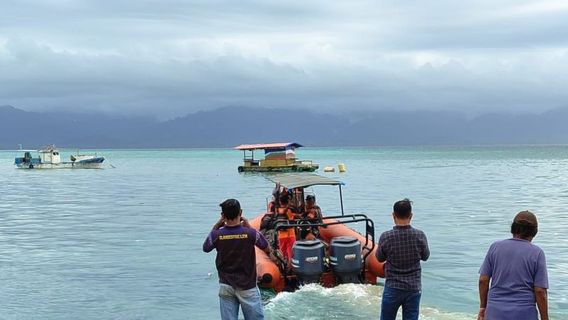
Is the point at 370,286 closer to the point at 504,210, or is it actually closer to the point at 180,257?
the point at 180,257

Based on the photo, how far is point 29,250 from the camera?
20328 mm

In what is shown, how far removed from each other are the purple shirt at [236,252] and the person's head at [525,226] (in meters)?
2.68

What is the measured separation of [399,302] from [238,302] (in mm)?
1755

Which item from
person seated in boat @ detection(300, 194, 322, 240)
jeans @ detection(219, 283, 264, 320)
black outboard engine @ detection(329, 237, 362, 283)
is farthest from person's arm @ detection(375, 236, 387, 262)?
person seated in boat @ detection(300, 194, 322, 240)

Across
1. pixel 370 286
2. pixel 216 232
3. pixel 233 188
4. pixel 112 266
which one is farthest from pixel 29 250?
pixel 233 188

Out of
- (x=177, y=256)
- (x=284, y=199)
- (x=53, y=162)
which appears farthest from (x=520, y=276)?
(x=53, y=162)

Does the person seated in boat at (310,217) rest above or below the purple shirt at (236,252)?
below

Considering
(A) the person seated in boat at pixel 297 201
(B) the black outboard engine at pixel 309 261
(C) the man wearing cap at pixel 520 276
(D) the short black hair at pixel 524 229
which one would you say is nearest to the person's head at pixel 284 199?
(A) the person seated in boat at pixel 297 201

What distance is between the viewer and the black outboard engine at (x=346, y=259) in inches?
466

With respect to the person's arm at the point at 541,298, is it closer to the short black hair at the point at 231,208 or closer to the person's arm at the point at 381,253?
the person's arm at the point at 381,253

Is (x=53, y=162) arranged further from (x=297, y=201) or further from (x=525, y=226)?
(x=525, y=226)

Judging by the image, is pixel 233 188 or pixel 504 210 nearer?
pixel 504 210

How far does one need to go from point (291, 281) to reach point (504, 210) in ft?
68.3

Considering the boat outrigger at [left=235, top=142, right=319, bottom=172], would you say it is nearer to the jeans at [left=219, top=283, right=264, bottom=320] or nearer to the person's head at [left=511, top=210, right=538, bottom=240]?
the jeans at [left=219, top=283, right=264, bottom=320]
